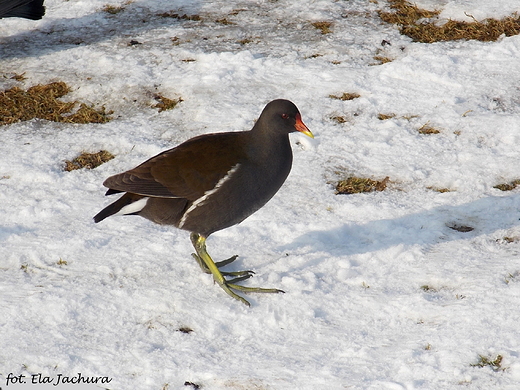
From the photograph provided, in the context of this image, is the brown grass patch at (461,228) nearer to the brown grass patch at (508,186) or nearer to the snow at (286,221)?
the snow at (286,221)

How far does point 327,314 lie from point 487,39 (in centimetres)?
431

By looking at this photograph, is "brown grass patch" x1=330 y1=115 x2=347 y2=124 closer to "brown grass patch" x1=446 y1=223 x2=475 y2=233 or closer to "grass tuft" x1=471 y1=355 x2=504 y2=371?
"brown grass patch" x1=446 y1=223 x2=475 y2=233

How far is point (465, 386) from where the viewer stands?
3.14m

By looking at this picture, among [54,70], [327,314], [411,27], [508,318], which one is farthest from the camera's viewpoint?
[411,27]

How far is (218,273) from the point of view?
4008 mm

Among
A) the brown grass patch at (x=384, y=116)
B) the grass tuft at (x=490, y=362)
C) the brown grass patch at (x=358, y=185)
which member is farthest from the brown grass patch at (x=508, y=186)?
the grass tuft at (x=490, y=362)

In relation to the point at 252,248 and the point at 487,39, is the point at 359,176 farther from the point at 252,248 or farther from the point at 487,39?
the point at 487,39

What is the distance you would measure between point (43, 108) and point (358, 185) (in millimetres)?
3020

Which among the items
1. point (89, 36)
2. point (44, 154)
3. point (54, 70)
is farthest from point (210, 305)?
point (89, 36)

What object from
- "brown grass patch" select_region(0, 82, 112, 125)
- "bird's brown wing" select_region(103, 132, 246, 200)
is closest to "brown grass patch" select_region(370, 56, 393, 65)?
"brown grass patch" select_region(0, 82, 112, 125)

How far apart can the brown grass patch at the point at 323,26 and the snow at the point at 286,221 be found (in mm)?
97

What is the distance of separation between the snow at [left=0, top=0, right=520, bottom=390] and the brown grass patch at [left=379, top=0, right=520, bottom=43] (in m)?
0.17

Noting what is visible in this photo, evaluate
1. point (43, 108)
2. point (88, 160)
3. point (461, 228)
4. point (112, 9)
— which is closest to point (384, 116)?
point (461, 228)

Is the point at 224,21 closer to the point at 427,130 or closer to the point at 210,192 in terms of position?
the point at 427,130
